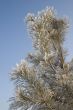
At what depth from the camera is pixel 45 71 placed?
1167 centimetres

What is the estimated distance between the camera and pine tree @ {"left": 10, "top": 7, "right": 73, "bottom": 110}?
1029 centimetres

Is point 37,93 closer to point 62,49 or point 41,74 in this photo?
point 41,74

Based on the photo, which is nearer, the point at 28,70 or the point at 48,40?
the point at 28,70

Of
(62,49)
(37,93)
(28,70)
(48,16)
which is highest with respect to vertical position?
(48,16)

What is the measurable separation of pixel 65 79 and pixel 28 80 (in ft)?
3.63

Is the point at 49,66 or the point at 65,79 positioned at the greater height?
the point at 49,66

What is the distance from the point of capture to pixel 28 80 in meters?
10.3

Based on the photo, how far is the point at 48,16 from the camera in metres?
12.3

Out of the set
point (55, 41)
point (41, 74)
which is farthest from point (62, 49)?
point (41, 74)

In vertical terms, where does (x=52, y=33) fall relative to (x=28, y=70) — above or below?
above

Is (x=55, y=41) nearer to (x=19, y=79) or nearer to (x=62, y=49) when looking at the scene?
(x=62, y=49)

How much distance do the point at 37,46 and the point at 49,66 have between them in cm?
82

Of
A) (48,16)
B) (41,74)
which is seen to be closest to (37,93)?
(41,74)

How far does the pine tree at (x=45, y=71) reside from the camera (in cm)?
1029
